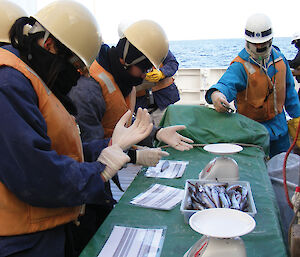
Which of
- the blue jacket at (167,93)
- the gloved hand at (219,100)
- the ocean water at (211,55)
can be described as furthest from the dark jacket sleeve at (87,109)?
the ocean water at (211,55)

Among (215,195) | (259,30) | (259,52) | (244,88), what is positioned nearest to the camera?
(215,195)

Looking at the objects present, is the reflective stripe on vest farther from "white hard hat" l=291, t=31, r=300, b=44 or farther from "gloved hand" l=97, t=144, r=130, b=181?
"white hard hat" l=291, t=31, r=300, b=44

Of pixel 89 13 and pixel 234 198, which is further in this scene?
pixel 234 198

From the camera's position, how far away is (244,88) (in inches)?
129

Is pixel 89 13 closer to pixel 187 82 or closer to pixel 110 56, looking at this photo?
pixel 110 56

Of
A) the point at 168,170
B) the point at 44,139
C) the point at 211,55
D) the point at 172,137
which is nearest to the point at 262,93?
the point at 172,137

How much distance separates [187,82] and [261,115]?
4769 millimetres

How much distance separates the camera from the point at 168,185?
2215mm

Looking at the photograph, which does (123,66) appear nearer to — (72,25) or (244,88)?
(72,25)

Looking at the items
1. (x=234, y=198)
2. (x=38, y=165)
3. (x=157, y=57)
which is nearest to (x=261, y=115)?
(x=157, y=57)

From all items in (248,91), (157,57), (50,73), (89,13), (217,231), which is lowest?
(248,91)

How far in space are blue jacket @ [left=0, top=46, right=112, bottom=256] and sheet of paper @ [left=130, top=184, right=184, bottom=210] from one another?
60cm

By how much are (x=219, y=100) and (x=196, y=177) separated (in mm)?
956

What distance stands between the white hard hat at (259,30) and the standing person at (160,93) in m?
1.51
